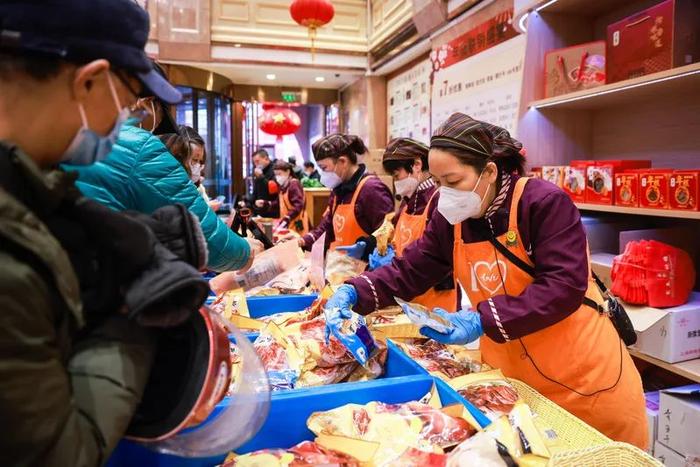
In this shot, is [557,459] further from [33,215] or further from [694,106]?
[694,106]

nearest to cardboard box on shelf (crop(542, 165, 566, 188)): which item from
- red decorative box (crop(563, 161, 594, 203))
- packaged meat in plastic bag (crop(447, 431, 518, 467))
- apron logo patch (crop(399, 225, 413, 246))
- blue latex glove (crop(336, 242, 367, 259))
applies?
red decorative box (crop(563, 161, 594, 203))

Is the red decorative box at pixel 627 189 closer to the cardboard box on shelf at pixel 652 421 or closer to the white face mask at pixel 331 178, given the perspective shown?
the cardboard box on shelf at pixel 652 421

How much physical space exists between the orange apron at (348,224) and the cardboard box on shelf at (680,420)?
1.97 metres

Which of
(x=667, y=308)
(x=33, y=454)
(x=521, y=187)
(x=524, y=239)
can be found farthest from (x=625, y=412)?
(x=33, y=454)

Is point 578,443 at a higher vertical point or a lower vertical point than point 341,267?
lower

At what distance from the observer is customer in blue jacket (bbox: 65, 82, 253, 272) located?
117 centimetres

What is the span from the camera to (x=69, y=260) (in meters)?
0.56

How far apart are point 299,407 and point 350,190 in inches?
99.1

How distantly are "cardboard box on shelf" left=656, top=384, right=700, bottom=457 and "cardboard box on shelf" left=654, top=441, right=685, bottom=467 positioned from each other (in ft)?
0.05

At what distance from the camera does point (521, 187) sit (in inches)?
62.6

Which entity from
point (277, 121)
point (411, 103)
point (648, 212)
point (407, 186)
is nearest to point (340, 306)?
point (648, 212)

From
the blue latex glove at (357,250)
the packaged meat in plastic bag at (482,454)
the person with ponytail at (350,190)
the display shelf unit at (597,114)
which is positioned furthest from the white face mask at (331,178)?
the packaged meat in plastic bag at (482,454)

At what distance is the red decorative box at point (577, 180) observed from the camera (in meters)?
2.74

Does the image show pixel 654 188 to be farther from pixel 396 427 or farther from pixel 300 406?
pixel 300 406
